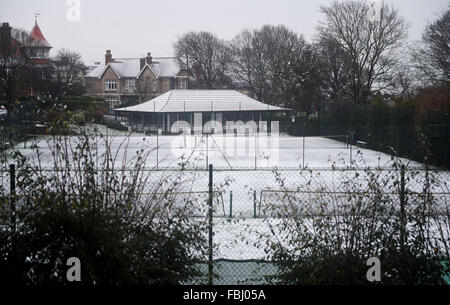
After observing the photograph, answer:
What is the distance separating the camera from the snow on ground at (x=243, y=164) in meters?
6.35

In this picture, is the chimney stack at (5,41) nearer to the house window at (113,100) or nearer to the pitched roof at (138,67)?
the house window at (113,100)

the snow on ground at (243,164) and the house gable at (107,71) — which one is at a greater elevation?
the house gable at (107,71)

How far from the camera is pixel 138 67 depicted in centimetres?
3822

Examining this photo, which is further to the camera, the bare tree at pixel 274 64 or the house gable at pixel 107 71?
the house gable at pixel 107 71

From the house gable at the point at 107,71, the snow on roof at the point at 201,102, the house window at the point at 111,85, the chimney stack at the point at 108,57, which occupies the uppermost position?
the chimney stack at the point at 108,57

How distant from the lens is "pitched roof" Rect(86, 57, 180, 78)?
37531 millimetres

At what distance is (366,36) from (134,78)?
1751cm

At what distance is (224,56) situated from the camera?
107 feet

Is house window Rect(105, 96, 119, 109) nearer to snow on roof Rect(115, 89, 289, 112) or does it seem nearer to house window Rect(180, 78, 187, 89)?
snow on roof Rect(115, 89, 289, 112)

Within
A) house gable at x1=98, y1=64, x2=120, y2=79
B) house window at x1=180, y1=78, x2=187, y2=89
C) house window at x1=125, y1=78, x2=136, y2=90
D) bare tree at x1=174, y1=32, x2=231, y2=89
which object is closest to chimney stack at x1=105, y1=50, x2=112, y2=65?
house gable at x1=98, y1=64, x2=120, y2=79

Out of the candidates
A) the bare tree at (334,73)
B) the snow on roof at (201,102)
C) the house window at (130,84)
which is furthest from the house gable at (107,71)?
the bare tree at (334,73)
